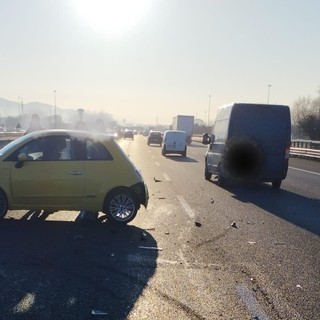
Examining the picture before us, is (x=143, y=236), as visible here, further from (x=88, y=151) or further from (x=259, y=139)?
(x=259, y=139)

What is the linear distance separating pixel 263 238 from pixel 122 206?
8.10ft

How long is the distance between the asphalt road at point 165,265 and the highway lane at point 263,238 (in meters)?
0.02

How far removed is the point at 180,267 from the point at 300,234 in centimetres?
296

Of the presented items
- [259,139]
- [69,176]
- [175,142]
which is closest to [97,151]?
[69,176]

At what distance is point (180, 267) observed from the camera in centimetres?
564

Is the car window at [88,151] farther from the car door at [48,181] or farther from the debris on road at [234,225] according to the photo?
the debris on road at [234,225]

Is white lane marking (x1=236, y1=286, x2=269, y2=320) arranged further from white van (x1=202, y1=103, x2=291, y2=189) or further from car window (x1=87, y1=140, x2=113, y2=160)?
white van (x1=202, y1=103, x2=291, y2=189)

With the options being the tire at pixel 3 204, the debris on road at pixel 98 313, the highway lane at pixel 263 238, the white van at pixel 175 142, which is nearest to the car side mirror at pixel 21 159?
the tire at pixel 3 204

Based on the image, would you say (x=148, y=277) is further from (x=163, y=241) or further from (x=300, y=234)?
(x=300, y=234)

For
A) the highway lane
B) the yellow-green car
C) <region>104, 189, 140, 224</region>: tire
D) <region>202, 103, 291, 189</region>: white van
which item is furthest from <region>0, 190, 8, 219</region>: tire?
<region>202, 103, 291, 189</region>: white van

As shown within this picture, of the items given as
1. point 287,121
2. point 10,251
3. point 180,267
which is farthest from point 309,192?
point 10,251

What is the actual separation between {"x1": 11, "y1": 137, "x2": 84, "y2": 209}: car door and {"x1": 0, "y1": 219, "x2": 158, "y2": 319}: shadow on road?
43 centimetres

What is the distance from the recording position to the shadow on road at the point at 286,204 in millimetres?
8967

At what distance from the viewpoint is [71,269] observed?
541 cm
